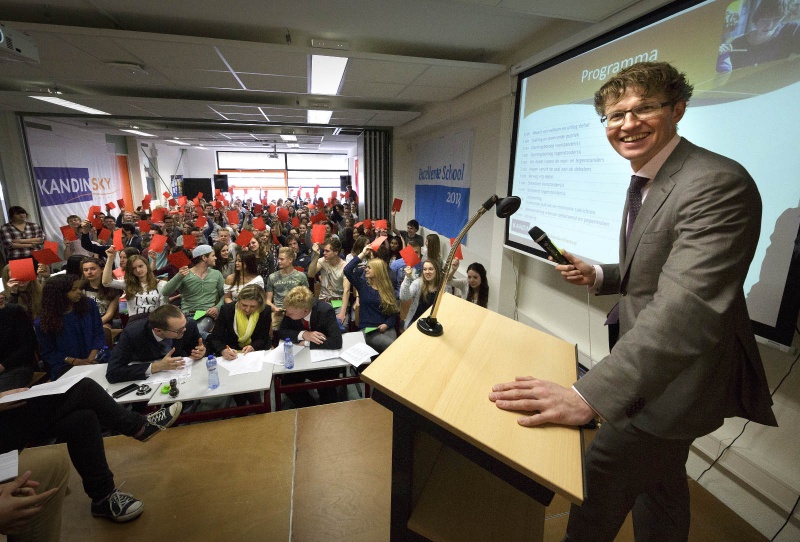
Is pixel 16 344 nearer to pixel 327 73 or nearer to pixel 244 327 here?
pixel 244 327

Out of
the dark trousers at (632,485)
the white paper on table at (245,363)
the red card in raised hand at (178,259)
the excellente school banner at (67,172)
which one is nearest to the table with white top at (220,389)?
the white paper on table at (245,363)

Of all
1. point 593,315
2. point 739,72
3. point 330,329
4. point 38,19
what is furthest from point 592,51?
point 38,19

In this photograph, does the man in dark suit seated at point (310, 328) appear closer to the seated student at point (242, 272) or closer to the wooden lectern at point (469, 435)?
the seated student at point (242, 272)

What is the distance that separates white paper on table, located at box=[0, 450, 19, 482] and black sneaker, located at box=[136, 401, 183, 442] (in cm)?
73

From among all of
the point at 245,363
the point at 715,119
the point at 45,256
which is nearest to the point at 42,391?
the point at 245,363

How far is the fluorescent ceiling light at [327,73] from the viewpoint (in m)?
3.68

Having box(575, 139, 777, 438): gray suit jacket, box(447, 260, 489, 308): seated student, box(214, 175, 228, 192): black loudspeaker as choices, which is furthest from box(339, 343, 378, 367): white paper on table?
box(214, 175, 228, 192): black loudspeaker

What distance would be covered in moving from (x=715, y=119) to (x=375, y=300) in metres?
3.00

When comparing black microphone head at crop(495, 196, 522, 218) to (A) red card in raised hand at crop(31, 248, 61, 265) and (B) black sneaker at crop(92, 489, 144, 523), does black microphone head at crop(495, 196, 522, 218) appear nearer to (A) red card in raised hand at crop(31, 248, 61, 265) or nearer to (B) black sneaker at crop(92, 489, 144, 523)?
(B) black sneaker at crop(92, 489, 144, 523)

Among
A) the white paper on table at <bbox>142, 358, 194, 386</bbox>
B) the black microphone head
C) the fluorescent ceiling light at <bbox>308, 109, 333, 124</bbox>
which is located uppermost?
the fluorescent ceiling light at <bbox>308, 109, 333, 124</bbox>

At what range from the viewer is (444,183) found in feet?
20.5

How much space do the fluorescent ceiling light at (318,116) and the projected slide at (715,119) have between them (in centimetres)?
450

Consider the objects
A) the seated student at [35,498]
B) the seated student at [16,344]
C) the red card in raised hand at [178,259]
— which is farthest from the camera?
the red card in raised hand at [178,259]

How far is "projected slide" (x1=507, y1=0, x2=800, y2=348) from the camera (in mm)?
1602
